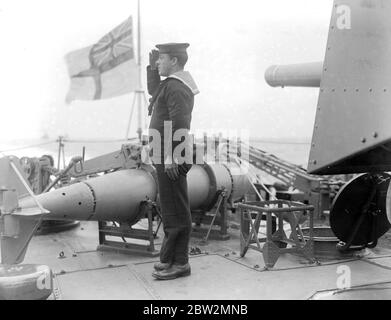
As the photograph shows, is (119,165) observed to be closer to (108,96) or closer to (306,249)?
(306,249)

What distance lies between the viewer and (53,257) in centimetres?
507

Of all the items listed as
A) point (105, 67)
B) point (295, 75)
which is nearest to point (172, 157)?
point (295, 75)

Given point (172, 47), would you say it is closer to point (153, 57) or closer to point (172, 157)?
point (153, 57)

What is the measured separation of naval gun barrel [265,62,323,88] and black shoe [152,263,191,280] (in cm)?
196

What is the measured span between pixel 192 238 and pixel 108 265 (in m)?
1.59

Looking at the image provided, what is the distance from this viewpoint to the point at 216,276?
14.0ft

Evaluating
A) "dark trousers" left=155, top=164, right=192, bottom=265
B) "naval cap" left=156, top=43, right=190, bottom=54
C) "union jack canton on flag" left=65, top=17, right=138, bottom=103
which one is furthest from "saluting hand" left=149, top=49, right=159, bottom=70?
"union jack canton on flag" left=65, top=17, right=138, bottom=103

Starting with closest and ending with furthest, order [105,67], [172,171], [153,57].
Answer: [172,171], [153,57], [105,67]

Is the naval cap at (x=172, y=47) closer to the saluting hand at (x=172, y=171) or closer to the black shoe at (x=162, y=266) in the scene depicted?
the saluting hand at (x=172, y=171)

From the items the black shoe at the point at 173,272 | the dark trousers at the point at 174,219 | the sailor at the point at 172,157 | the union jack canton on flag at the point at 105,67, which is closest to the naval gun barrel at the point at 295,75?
the sailor at the point at 172,157

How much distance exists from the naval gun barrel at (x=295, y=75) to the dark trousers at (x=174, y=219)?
1459 millimetres

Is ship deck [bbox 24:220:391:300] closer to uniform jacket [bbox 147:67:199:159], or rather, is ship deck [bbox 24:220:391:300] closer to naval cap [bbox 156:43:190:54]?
uniform jacket [bbox 147:67:199:159]

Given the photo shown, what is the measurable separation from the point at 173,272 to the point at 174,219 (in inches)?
17.0

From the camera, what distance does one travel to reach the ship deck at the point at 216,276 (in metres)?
3.72
